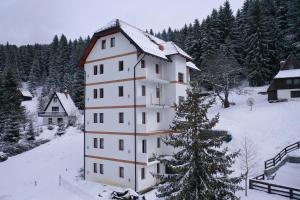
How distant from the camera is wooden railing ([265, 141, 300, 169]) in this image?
26922mm

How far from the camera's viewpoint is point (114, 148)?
1073 inches

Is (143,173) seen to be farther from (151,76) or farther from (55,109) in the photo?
(55,109)

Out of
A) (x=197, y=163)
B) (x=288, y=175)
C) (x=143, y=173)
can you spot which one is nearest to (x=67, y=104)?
(x=143, y=173)

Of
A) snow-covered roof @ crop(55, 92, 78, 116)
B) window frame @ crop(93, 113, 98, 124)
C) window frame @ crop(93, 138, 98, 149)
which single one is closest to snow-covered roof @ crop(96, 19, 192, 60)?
window frame @ crop(93, 113, 98, 124)

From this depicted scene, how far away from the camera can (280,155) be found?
1123 inches

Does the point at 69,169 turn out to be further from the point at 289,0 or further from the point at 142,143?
the point at 289,0

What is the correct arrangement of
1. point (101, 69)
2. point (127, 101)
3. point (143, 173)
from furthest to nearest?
1. point (101, 69)
2. point (127, 101)
3. point (143, 173)

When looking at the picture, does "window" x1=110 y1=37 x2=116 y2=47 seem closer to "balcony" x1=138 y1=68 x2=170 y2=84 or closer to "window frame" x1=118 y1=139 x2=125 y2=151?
"balcony" x1=138 y1=68 x2=170 y2=84

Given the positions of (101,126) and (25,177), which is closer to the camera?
(101,126)

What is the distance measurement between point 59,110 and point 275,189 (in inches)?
2154

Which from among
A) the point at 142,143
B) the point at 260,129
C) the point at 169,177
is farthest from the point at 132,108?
the point at 260,129

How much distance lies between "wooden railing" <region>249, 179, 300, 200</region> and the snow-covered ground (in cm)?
64

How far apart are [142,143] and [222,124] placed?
17.0m

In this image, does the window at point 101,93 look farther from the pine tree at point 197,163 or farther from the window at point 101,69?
the pine tree at point 197,163
